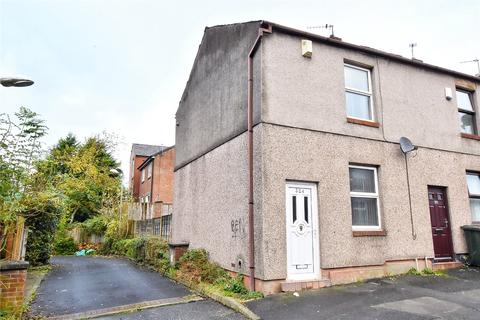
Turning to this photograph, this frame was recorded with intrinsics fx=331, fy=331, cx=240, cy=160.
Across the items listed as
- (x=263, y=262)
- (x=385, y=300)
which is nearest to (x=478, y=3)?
(x=385, y=300)

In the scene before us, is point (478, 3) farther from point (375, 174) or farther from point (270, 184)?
point (270, 184)

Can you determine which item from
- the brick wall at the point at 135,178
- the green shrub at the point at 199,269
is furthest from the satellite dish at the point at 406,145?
the brick wall at the point at 135,178

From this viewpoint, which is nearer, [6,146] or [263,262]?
[6,146]

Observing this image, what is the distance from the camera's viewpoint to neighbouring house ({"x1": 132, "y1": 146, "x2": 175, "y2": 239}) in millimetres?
16286

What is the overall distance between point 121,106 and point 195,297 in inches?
988

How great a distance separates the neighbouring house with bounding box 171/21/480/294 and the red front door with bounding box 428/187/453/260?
3 centimetres

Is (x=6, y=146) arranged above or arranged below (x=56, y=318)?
above

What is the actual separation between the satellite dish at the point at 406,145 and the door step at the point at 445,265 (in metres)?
3.18

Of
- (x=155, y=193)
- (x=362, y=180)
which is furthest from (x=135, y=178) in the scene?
(x=362, y=180)

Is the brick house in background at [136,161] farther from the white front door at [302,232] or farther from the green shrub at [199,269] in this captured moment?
the white front door at [302,232]

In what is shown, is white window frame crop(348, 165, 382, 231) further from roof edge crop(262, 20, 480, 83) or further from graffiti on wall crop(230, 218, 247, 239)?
roof edge crop(262, 20, 480, 83)

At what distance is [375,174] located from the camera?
8.68m

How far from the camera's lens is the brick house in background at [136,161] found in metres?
33.5

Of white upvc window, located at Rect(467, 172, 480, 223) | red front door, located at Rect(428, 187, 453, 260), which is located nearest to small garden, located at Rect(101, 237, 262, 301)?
red front door, located at Rect(428, 187, 453, 260)
